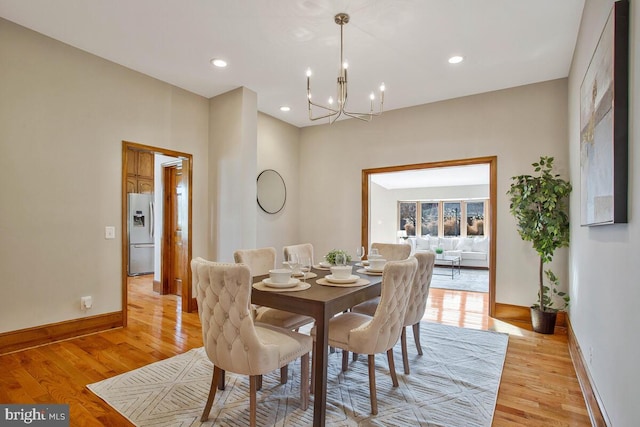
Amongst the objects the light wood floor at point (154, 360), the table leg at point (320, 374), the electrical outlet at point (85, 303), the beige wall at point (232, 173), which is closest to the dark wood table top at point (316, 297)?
the table leg at point (320, 374)

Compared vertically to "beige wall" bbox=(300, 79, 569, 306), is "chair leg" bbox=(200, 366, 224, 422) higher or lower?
lower

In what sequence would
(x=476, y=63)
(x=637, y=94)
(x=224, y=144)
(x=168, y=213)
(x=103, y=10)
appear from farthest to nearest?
(x=168, y=213), (x=224, y=144), (x=476, y=63), (x=103, y=10), (x=637, y=94)

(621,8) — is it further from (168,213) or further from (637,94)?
(168,213)

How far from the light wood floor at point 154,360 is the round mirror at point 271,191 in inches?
71.5

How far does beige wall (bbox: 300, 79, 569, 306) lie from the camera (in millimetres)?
3801

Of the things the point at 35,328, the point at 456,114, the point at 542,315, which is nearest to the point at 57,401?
the point at 35,328

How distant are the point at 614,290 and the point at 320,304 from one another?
4.77 ft

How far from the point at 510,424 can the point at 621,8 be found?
86.4 inches

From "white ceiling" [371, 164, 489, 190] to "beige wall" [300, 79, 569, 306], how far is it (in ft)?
8.52

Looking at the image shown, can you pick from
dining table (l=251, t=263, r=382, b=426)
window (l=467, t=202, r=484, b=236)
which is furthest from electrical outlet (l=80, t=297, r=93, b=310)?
window (l=467, t=202, r=484, b=236)

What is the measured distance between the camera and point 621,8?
141 cm

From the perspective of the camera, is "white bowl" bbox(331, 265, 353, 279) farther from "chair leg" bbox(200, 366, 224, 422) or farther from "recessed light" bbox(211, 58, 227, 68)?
"recessed light" bbox(211, 58, 227, 68)

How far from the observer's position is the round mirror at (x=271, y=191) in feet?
16.1

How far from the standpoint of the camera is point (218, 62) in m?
3.40
